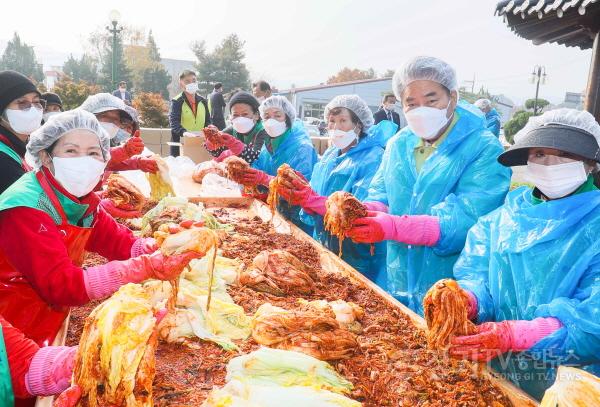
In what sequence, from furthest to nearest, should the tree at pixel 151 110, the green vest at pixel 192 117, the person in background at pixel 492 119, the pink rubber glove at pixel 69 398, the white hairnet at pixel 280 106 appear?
the tree at pixel 151 110, the person in background at pixel 492 119, the green vest at pixel 192 117, the white hairnet at pixel 280 106, the pink rubber glove at pixel 69 398

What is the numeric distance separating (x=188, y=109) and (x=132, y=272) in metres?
8.81

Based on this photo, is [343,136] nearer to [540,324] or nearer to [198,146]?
[540,324]

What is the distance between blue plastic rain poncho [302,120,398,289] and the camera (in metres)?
4.20

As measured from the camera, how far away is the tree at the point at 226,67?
46594 mm

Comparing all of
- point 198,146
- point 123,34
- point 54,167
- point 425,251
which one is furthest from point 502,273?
point 123,34

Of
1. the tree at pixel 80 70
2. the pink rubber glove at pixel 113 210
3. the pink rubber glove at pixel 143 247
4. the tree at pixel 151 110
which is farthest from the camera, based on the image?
the tree at pixel 80 70

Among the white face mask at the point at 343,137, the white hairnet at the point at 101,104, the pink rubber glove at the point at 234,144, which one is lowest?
the pink rubber glove at the point at 234,144

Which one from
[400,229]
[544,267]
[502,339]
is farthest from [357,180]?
[502,339]

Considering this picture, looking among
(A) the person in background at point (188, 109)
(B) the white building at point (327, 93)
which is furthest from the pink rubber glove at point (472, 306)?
(B) the white building at point (327, 93)

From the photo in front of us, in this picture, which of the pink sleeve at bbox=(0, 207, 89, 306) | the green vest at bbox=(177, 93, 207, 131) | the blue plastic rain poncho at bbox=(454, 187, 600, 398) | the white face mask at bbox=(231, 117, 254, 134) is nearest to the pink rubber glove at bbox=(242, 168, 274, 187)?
the white face mask at bbox=(231, 117, 254, 134)

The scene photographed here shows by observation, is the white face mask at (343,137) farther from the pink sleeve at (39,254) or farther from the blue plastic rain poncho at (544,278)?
the pink sleeve at (39,254)

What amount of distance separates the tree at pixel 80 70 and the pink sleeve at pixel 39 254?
5480 centimetres

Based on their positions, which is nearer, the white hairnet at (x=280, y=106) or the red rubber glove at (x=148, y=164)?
the red rubber glove at (x=148, y=164)

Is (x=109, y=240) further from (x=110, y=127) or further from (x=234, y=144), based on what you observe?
(x=234, y=144)
